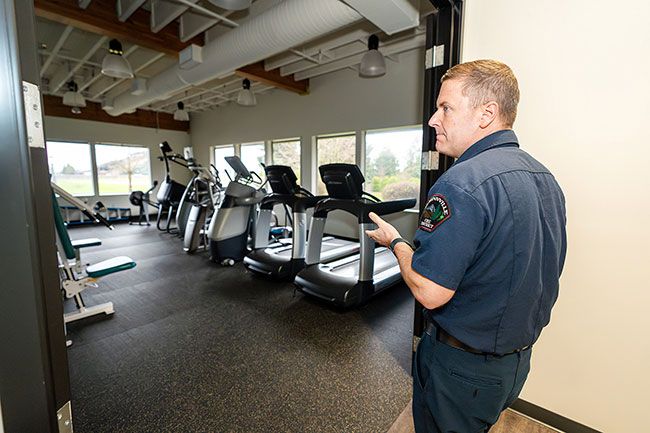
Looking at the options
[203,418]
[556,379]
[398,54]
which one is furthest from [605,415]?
[398,54]

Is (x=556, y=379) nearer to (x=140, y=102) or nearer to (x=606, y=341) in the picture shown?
(x=606, y=341)

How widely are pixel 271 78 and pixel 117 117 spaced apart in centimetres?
544

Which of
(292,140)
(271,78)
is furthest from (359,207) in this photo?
(292,140)

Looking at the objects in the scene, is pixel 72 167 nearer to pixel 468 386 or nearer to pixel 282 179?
pixel 282 179

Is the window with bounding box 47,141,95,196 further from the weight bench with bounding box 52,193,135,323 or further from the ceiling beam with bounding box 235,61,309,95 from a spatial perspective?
the weight bench with bounding box 52,193,135,323

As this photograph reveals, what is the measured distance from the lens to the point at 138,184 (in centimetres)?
899

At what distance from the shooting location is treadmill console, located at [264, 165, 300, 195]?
4.06m

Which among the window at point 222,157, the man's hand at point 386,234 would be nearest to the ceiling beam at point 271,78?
the window at point 222,157

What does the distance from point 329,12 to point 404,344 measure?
9.82 ft

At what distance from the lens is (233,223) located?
→ 4527 mm

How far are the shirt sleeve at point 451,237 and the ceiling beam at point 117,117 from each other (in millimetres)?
9250

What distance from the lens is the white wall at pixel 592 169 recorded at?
137 cm

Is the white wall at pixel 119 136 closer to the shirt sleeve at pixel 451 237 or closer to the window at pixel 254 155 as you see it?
the window at pixel 254 155

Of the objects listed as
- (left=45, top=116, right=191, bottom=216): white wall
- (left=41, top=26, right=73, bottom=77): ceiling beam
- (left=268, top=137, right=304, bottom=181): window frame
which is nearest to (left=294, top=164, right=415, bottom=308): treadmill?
(left=268, top=137, right=304, bottom=181): window frame
